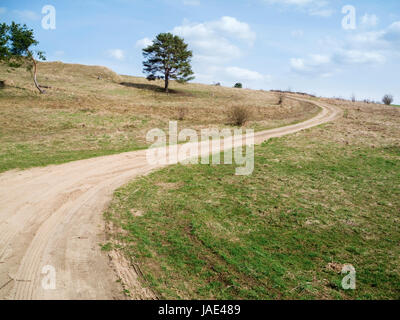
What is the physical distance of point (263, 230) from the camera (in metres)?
11.7

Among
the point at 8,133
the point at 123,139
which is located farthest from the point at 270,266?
the point at 8,133

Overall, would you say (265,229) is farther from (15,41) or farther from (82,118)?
(15,41)

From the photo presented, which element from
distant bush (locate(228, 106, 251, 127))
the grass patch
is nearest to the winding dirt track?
the grass patch

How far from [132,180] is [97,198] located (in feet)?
10.7

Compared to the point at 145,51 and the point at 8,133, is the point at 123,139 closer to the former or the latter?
the point at 8,133

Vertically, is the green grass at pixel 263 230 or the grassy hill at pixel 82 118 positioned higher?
the grassy hill at pixel 82 118

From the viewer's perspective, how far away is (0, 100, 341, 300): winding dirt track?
7.74 metres

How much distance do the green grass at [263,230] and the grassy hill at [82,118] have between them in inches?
406

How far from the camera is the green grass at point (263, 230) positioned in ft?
27.6

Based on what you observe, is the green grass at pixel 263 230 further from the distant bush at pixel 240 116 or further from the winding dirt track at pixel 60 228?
the distant bush at pixel 240 116

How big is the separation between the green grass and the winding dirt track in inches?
43.8

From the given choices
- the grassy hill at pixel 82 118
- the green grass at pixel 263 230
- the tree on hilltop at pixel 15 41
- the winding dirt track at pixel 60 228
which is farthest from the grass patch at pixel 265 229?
the tree on hilltop at pixel 15 41

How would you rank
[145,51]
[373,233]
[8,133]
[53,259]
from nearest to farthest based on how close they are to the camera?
1. [53,259]
2. [373,233]
3. [8,133]
4. [145,51]
